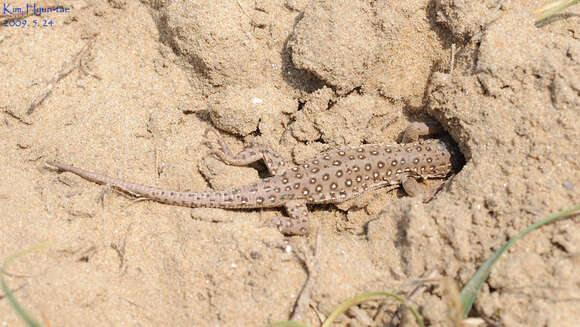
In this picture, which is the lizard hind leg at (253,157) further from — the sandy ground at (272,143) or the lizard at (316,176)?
the sandy ground at (272,143)

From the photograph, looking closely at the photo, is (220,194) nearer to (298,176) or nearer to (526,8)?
(298,176)

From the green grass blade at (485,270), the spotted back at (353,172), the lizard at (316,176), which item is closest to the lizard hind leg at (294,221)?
the lizard at (316,176)

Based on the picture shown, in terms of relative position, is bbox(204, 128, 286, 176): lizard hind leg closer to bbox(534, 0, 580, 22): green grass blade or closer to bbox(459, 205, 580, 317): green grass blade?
bbox(459, 205, 580, 317): green grass blade

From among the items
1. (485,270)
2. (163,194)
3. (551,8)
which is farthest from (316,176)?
(551,8)

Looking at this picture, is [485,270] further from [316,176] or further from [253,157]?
[253,157]

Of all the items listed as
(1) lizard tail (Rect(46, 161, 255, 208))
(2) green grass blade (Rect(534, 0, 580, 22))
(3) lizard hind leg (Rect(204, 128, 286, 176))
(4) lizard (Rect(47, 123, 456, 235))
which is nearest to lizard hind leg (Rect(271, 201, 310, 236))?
(4) lizard (Rect(47, 123, 456, 235))

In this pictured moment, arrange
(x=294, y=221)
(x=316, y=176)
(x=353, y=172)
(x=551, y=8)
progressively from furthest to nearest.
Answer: (x=353, y=172)
(x=316, y=176)
(x=294, y=221)
(x=551, y=8)

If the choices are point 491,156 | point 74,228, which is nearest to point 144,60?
point 74,228
